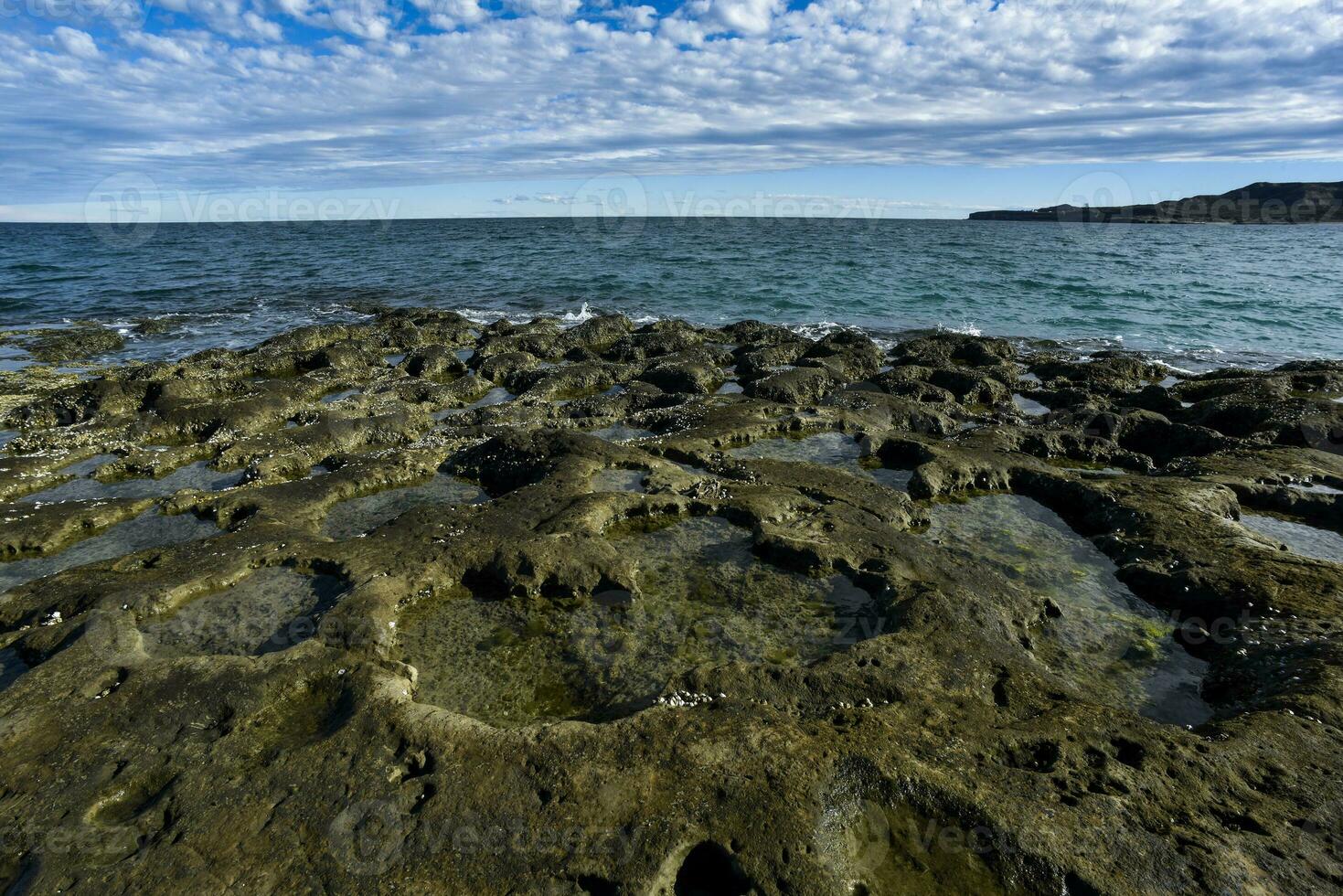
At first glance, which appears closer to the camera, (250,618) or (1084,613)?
(250,618)

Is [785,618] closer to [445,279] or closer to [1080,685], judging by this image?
[1080,685]

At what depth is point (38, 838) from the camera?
440 cm

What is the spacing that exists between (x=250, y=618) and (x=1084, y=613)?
29.7 ft

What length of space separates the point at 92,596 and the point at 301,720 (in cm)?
368

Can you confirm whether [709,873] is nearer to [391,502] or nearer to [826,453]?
[391,502]

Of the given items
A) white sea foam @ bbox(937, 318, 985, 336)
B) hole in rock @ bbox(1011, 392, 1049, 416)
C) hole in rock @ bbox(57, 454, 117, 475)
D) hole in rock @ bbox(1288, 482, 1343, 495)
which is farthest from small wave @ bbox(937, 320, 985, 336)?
hole in rock @ bbox(57, 454, 117, 475)

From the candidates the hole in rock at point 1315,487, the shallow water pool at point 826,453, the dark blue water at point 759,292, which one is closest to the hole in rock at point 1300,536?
the hole in rock at point 1315,487

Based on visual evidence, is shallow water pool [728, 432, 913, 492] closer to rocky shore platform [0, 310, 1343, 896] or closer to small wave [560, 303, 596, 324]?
rocky shore platform [0, 310, 1343, 896]

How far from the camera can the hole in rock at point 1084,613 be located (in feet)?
21.0

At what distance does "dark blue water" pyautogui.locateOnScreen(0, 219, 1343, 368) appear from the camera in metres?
28.7

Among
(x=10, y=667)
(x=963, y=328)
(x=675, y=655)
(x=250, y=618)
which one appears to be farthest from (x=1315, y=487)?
(x=963, y=328)

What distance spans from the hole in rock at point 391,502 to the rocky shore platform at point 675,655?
0.27 ft

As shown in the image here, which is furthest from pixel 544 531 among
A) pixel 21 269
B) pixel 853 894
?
pixel 21 269

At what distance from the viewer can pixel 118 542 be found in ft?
30.5
